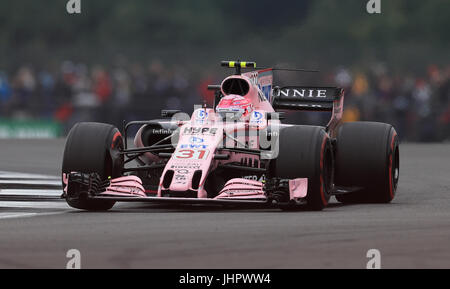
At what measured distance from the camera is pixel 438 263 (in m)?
6.81

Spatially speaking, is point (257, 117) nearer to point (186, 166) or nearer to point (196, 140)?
point (196, 140)

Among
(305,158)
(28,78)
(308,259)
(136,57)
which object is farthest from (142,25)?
(308,259)

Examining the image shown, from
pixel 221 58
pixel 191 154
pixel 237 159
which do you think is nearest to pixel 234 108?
pixel 237 159

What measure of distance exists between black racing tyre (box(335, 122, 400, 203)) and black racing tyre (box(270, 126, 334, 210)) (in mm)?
1282

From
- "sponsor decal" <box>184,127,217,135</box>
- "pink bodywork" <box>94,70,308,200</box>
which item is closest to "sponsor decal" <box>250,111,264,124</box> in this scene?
"pink bodywork" <box>94,70,308,200</box>

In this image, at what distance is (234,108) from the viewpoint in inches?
454

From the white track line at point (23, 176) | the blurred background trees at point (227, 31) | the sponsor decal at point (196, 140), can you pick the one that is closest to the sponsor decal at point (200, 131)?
the sponsor decal at point (196, 140)

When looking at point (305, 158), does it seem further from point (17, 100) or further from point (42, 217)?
point (17, 100)

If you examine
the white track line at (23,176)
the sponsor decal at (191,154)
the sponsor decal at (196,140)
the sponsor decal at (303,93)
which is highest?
the sponsor decal at (303,93)

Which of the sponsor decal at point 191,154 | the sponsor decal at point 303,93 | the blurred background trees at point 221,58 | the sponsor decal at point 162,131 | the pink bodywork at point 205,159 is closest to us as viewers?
the pink bodywork at point 205,159

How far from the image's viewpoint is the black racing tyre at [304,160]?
9.98 m

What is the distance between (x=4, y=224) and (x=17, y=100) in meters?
19.6

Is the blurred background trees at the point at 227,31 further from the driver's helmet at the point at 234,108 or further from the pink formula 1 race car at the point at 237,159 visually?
the driver's helmet at the point at 234,108

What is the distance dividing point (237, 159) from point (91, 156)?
158 cm
